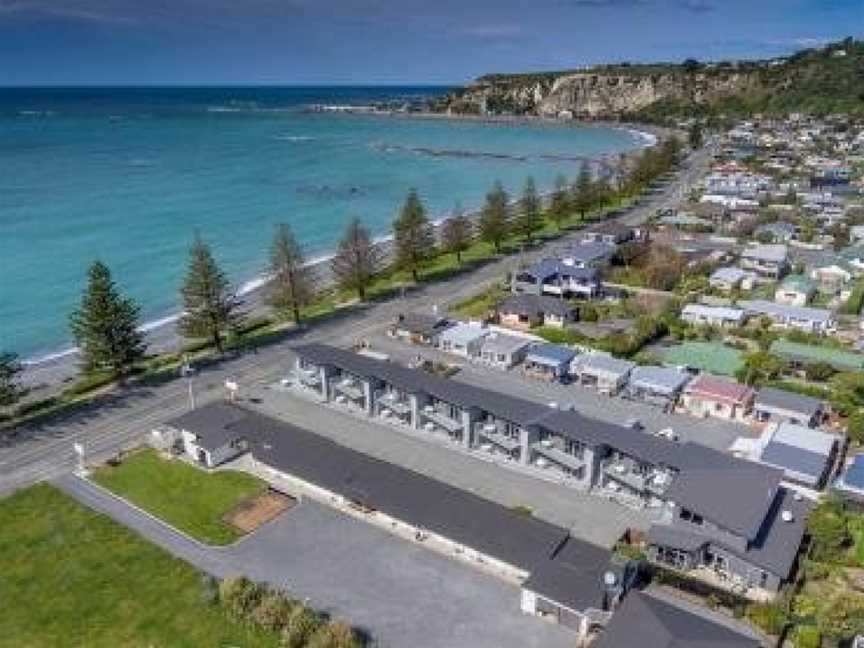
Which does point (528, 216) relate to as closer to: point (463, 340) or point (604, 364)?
point (463, 340)

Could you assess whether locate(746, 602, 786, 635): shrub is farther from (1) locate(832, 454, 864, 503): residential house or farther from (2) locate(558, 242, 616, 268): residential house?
(2) locate(558, 242, 616, 268): residential house

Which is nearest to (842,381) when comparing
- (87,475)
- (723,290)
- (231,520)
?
(723,290)

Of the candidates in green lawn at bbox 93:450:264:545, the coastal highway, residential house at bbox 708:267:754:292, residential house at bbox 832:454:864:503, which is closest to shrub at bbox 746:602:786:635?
residential house at bbox 832:454:864:503

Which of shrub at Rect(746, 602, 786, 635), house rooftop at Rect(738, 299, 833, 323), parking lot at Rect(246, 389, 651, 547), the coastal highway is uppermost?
house rooftop at Rect(738, 299, 833, 323)

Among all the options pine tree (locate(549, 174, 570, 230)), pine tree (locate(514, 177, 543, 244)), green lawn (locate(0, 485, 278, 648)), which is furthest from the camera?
pine tree (locate(549, 174, 570, 230))

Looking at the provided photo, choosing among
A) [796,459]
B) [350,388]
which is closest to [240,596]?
[350,388]

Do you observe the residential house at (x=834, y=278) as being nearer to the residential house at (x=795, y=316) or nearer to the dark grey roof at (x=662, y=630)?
the residential house at (x=795, y=316)
